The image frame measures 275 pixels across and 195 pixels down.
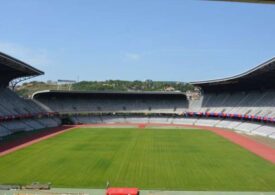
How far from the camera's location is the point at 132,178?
27.3 meters

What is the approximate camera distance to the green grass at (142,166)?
26188 millimetres

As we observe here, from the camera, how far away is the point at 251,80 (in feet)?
220

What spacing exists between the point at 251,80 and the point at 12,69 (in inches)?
1873

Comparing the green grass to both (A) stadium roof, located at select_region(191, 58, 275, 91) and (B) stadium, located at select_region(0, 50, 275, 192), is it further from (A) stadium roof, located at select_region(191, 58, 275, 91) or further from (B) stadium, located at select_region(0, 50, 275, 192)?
(A) stadium roof, located at select_region(191, 58, 275, 91)

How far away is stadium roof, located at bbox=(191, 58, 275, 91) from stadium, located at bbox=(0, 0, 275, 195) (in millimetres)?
190

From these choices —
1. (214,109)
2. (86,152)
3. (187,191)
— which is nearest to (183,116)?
(214,109)

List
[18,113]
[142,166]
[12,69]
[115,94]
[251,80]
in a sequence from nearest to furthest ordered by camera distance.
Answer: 1. [142,166]
2. [12,69]
3. [251,80]
4. [18,113]
5. [115,94]

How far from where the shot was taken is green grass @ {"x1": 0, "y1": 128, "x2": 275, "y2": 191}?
26188mm

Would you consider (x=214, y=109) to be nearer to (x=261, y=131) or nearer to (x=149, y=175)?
(x=261, y=131)

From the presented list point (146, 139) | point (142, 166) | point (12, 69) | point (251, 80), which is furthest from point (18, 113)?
point (251, 80)

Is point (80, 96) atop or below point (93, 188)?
atop

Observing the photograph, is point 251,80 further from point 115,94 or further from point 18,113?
point 18,113

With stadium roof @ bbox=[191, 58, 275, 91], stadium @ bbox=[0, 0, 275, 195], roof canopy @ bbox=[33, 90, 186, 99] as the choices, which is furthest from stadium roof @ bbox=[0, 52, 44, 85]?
stadium roof @ bbox=[191, 58, 275, 91]

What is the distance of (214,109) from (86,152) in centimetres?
4862
